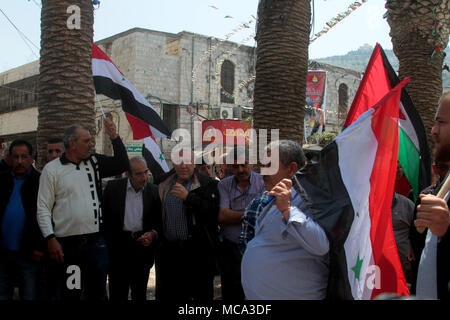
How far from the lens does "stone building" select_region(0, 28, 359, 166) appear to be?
2231 cm

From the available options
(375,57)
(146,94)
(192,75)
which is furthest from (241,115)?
(375,57)

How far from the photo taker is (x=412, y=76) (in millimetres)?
6961

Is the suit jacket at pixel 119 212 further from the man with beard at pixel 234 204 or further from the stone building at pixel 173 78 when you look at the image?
the stone building at pixel 173 78

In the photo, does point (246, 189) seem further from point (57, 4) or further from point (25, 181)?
point (57, 4)

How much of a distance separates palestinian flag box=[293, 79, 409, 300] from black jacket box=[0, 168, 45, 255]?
2.43 m

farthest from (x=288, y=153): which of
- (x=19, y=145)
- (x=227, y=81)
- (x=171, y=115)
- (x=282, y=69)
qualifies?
(x=227, y=81)

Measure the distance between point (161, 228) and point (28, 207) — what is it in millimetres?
1330

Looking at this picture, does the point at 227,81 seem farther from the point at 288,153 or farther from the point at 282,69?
the point at 288,153

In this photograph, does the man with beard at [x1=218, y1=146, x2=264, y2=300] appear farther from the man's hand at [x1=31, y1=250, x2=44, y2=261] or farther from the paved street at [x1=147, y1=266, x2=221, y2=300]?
the man's hand at [x1=31, y1=250, x2=44, y2=261]

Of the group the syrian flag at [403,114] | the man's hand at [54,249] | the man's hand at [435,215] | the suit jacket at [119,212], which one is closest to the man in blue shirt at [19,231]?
the man's hand at [54,249]

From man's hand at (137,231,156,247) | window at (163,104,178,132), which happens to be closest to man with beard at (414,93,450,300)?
man's hand at (137,231,156,247)

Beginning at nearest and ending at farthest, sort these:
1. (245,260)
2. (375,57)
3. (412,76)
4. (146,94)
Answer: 1. (245,260)
2. (375,57)
3. (412,76)
4. (146,94)

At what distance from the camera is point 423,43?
685cm

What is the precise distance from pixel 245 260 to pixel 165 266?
5.70ft
